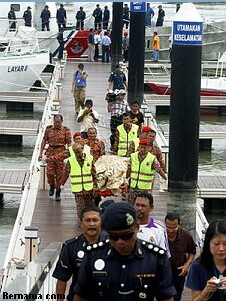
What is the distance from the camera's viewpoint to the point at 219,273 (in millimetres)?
5617

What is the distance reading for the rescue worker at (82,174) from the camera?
41.0 feet

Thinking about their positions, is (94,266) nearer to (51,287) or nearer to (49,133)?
(51,287)

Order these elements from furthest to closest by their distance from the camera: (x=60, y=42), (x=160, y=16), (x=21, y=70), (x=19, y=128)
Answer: (x=160, y=16) → (x=60, y=42) → (x=21, y=70) → (x=19, y=128)

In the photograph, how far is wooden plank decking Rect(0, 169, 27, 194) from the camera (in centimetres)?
1653

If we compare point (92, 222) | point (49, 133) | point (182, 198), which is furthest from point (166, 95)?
point (92, 222)

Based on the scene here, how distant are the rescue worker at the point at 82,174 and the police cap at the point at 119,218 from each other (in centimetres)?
747

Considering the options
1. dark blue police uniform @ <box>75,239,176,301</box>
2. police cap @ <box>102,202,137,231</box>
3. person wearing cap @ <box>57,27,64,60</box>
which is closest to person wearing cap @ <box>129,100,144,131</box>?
dark blue police uniform @ <box>75,239,176,301</box>

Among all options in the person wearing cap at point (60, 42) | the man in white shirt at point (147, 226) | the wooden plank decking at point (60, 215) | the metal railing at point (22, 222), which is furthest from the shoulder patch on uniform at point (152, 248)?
the person wearing cap at point (60, 42)

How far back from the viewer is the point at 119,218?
192 inches

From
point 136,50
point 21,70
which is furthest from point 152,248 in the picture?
point 21,70

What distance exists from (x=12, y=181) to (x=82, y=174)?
4.62 metres

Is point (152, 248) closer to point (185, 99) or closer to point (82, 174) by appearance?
point (185, 99)

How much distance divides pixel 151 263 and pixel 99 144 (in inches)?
338

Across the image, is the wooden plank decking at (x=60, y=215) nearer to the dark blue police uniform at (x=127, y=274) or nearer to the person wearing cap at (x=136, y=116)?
the person wearing cap at (x=136, y=116)
